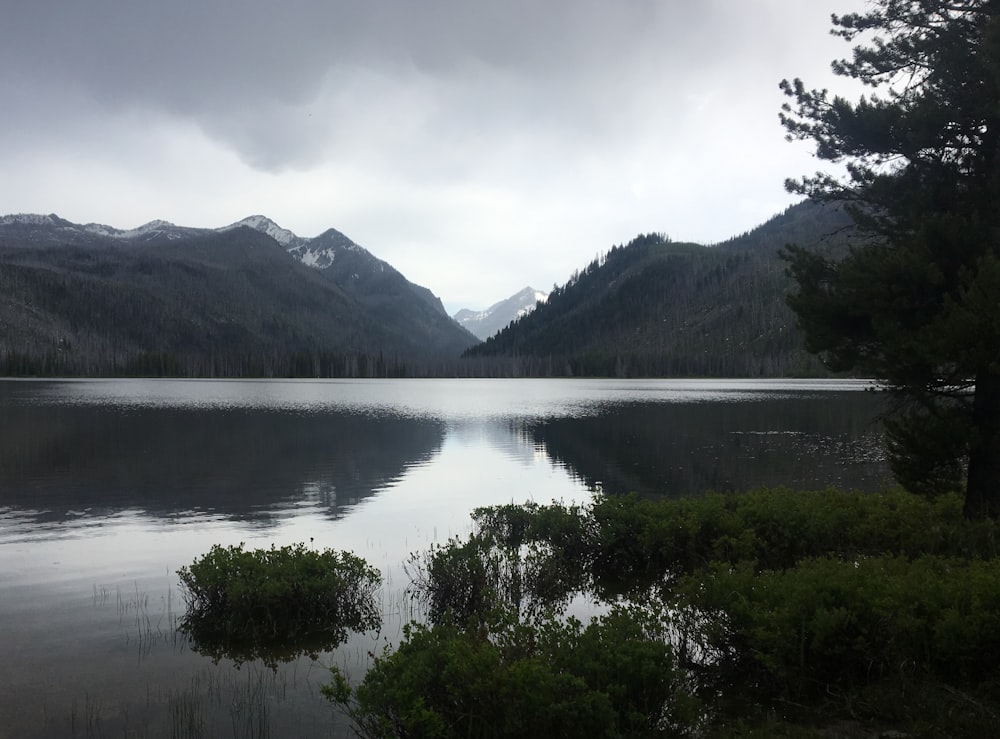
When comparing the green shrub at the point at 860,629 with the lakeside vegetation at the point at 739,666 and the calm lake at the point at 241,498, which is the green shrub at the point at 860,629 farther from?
the calm lake at the point at 241,498

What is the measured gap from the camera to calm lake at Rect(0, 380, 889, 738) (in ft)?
36.4

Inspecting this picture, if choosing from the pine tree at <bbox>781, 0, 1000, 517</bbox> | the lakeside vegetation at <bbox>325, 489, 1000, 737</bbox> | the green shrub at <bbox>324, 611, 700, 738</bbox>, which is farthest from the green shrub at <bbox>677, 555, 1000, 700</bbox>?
the pine tree at <bbox>781, 0, 1000, 517</bbox>

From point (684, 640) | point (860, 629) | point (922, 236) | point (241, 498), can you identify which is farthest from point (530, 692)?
point (241, 498)

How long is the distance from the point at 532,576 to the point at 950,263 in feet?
40.3

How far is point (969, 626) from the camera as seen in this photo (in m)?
8.64

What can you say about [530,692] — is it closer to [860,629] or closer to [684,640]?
[684,640]

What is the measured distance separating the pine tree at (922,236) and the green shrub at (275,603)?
1299cm

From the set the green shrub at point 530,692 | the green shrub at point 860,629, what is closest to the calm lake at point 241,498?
the green shrub at point 530,692

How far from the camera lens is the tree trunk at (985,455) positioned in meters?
15.2

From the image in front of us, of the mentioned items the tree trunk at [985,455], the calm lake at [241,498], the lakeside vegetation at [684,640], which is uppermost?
the tree trunk at [985,455]

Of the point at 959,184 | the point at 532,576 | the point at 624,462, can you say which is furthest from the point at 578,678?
the point at 624,462

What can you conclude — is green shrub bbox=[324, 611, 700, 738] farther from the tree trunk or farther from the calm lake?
the tree trunk

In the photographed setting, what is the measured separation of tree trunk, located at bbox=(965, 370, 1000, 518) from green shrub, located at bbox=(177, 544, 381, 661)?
1443 cm

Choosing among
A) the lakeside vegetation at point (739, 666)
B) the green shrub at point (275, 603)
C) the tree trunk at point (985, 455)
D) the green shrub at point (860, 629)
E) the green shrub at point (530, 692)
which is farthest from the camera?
the tree trunk at point (985, 455)
